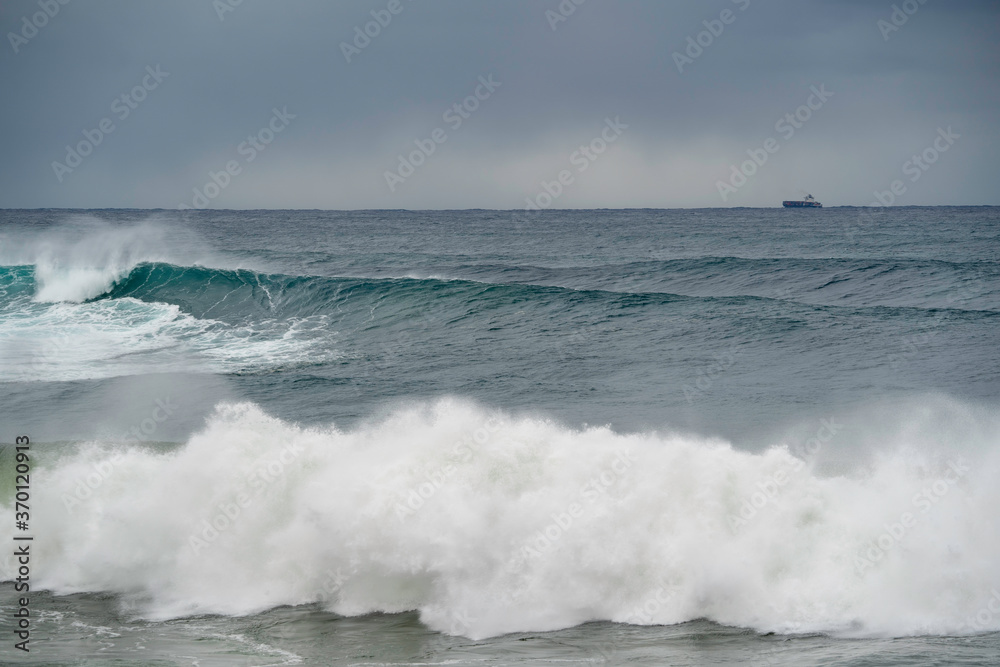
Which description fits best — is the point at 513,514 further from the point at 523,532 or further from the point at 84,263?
the point at 84,263

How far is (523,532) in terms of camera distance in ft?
27.0

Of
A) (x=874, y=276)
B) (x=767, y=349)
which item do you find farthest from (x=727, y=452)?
(x=874, y=276)

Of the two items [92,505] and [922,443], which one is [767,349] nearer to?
[922,443]

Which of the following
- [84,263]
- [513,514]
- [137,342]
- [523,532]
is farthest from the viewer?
[84,263]

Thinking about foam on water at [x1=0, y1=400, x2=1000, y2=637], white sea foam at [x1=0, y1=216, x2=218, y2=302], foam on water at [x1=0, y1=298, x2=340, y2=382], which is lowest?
foam on water at [x1=0, y1=400, x2=1000, y2=637]

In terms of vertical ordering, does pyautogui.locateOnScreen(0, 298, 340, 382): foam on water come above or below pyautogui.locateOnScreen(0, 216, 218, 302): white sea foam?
below

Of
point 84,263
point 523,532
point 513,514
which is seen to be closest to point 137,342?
point 84,263

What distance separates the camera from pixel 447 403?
10.8 meters

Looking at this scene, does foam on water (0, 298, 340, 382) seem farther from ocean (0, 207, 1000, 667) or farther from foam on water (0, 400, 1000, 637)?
foam on water (0, 400, 1000, 637)

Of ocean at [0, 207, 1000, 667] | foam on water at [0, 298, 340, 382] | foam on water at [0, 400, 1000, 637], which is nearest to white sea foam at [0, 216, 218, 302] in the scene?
foam on water at [0, 298, 340, 382]

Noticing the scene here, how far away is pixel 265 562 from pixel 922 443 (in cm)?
881

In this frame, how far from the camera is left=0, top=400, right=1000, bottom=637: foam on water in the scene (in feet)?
24.6

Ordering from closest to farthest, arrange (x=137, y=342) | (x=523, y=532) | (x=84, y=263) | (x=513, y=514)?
1. (x=523, y=532)
2. (x=513, y=514)
3. (x=137, y=342)
4. (x=84, y=263)

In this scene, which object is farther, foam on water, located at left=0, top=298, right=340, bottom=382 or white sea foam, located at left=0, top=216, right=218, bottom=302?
white sea foam, located at left=0, top=216, right=218, bottom=302
